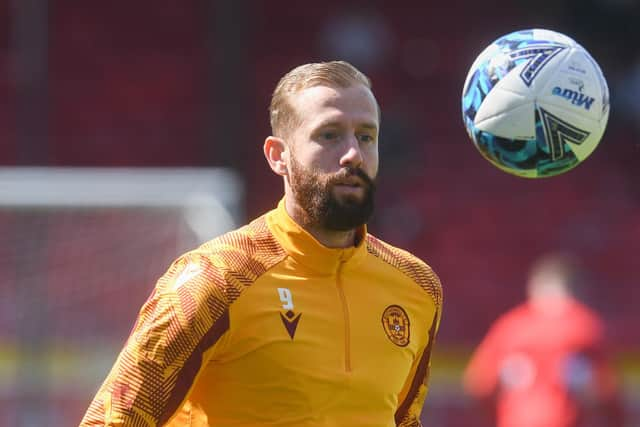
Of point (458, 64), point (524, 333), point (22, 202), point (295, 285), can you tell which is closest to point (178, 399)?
point (295, 285)

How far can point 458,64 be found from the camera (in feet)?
55.4

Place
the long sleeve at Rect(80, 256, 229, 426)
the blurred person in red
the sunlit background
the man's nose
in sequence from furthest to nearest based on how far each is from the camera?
1. the sunlit background
2. the blurred person in red
3. the man's nose
4. the long sleeve at Rect(80, 256, 229, 426)

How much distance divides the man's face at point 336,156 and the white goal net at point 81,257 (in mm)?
3534

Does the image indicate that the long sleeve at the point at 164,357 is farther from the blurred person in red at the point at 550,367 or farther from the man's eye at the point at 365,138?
the blurred person in red at the point at 550,367

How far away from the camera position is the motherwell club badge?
370cm

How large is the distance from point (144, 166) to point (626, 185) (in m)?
5.79

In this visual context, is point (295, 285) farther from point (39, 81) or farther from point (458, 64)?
point (458, 64)

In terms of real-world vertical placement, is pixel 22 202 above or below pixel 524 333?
above

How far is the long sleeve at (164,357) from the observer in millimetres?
3344

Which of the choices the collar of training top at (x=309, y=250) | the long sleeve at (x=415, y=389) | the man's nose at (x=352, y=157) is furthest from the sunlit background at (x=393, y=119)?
the man's nose at (x=352, y=157)

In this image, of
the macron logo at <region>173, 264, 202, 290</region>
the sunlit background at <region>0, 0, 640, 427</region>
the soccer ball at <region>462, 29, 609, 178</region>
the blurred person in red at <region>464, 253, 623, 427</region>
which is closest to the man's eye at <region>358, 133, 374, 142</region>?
the soccer ball at <region>462, 29, 609, 178</region>

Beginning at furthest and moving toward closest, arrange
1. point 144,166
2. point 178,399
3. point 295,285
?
point 144,166 < point 295,285 < point 178,399

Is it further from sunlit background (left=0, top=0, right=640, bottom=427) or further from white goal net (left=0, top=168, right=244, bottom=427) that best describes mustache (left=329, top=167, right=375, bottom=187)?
sunlit background (left=0, top=0, right=640, bottom=427)

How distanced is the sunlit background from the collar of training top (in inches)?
226
